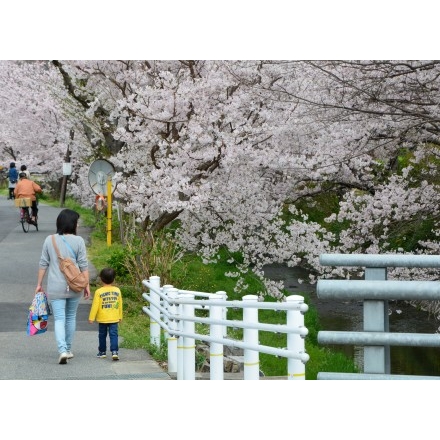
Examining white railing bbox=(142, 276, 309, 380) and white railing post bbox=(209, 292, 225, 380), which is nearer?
white railing bbox=(142, 276, 309, 380)

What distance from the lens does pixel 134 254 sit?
16.4m

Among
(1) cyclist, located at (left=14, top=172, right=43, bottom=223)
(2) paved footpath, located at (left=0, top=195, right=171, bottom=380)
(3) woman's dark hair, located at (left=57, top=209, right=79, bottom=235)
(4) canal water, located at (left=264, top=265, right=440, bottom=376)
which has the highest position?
(1) cyclist, located at (left=14, top=172, right=43, bottom=223)

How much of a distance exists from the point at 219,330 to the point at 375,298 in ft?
14.4

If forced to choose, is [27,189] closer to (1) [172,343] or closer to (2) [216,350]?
(1) [172,343]

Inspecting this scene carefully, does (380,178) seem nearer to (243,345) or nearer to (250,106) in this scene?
(250,106)

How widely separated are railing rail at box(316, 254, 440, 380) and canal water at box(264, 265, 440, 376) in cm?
1151

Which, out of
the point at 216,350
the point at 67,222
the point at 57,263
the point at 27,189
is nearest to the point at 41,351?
the point at 57,263

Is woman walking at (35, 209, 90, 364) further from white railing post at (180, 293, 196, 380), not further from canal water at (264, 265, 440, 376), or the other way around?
canal water at (264, 265, 440, 376)

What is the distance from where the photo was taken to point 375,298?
3.70 metres

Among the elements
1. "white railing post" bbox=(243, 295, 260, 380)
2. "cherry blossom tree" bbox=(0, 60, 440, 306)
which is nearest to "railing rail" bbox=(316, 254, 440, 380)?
"white railing post" bbox=(243, 295, 260, 380)

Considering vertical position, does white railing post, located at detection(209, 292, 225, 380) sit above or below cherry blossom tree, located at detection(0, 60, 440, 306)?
below

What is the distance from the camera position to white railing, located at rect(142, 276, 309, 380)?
6086 millimetres

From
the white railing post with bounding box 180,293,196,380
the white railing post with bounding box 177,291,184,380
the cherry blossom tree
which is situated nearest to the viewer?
the white railing post with bounding box 180,293,196,380
